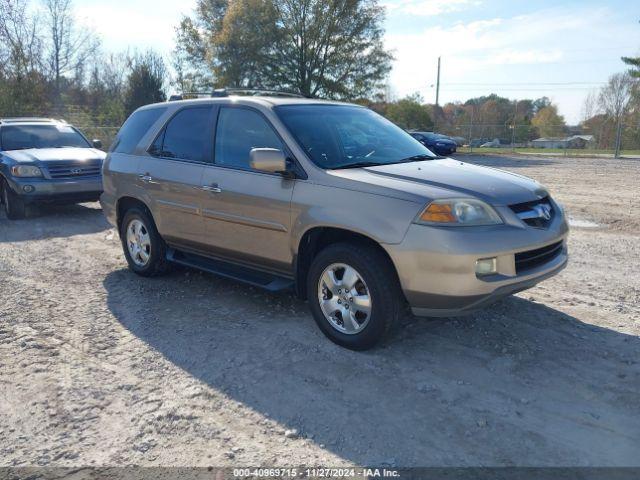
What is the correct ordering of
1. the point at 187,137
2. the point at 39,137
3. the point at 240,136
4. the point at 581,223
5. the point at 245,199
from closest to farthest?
the point at 245,199 < the point at 240,136 < the point at 187,137 < the point at 581,223 < the point at 39,137

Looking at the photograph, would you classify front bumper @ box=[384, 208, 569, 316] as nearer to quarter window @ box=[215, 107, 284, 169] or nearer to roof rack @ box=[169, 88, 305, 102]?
quarter window @ box=[215, 107, 284, 169]

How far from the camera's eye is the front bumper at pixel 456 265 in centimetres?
346

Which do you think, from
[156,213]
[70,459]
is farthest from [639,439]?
[156,213]

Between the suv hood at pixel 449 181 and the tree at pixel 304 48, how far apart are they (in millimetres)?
28821

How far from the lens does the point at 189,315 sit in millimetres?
4852

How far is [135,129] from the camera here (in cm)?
596

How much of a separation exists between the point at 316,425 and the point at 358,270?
3.69ft

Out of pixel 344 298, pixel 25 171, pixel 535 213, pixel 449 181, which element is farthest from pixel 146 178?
pixel 25 171

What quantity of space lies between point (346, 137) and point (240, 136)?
37.0 inches

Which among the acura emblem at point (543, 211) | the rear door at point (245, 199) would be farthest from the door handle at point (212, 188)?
the acura emblem at point (543, 211)

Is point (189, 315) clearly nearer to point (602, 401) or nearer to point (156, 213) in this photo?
point (156, 213)

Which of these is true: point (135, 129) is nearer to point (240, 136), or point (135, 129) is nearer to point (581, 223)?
point (240, 136)

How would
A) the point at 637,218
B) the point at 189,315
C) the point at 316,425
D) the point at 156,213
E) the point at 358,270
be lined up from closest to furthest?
the point at 316,425 < the point at 358,270 < the point at 189,315 < the point at 156,213 < the point at 637,218

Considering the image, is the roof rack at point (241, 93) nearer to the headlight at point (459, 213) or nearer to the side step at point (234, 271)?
the side step at point (234, 271)
